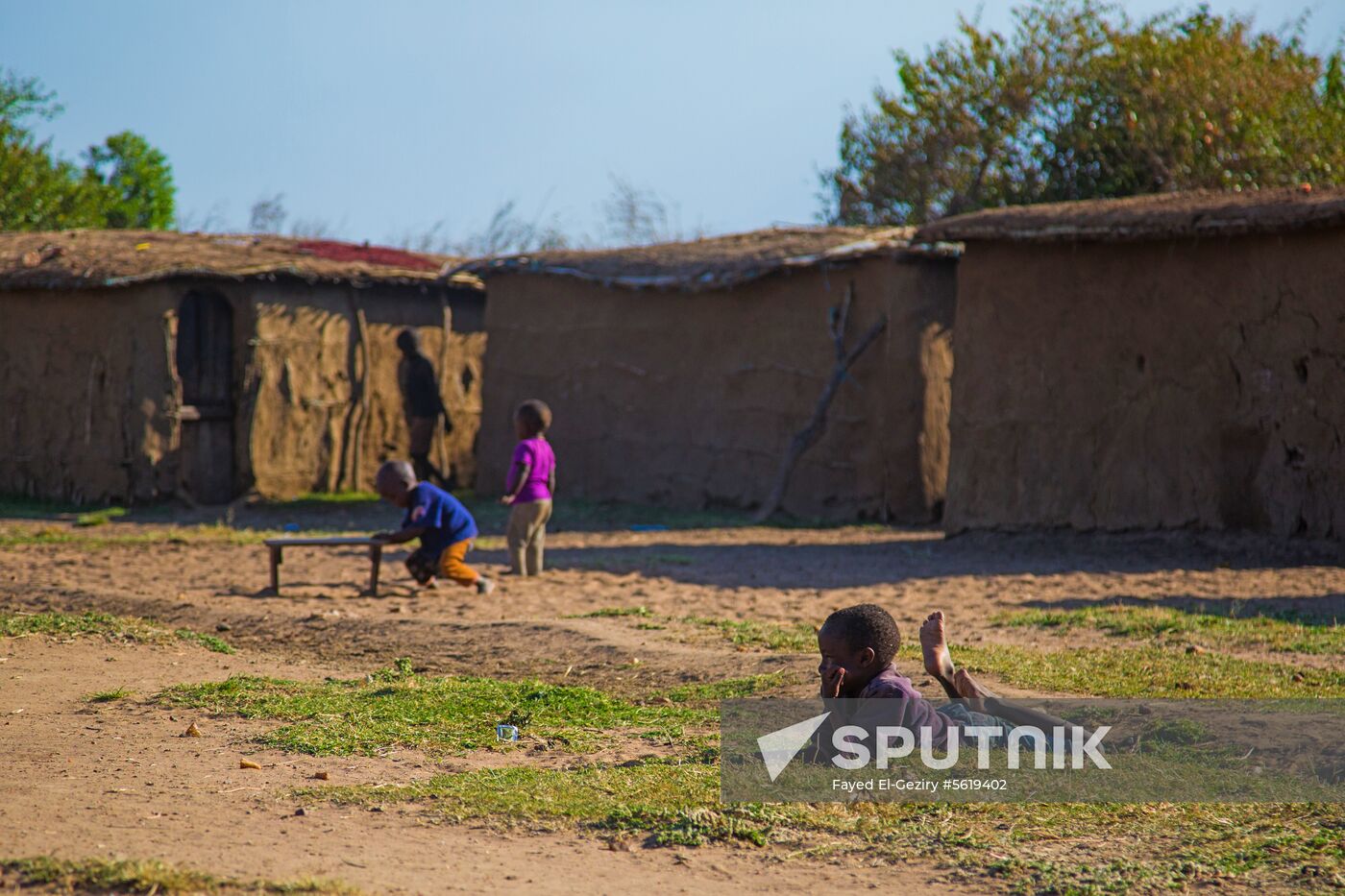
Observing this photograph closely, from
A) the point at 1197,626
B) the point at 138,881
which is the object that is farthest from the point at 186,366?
the point at 138,881

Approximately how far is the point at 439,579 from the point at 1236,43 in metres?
17.9

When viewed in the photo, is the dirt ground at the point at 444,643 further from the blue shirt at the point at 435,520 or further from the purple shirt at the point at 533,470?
the purple shirt at the point at 533,470

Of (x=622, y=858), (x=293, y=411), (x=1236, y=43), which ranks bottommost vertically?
(x=622, y=858)

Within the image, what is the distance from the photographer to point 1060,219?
36.4 ft

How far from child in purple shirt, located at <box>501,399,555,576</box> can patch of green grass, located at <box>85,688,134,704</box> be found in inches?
151

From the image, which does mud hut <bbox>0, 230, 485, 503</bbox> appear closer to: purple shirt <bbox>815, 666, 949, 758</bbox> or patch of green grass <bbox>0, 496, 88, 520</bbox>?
patch of green grass <bbox>0, 496, 88, 520</bbox>

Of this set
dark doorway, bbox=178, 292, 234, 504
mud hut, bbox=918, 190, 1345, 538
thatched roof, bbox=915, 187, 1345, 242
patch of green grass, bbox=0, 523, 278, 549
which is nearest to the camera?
thatched roof, bbox=915, 187, 1345, 242

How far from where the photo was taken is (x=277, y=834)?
4.10 metres

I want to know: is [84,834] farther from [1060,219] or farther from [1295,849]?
[1060,219]

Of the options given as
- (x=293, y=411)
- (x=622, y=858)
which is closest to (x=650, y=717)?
(x=622, y=858)

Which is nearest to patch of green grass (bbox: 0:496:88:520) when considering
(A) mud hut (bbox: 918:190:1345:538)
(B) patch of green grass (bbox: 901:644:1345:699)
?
(A) mud hut (bbox: 918:190:1345:538)

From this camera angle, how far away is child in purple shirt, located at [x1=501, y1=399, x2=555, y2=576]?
9.78 m

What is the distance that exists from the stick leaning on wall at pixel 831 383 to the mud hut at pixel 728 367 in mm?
72

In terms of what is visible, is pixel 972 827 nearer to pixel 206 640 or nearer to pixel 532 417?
pixel 206 640
